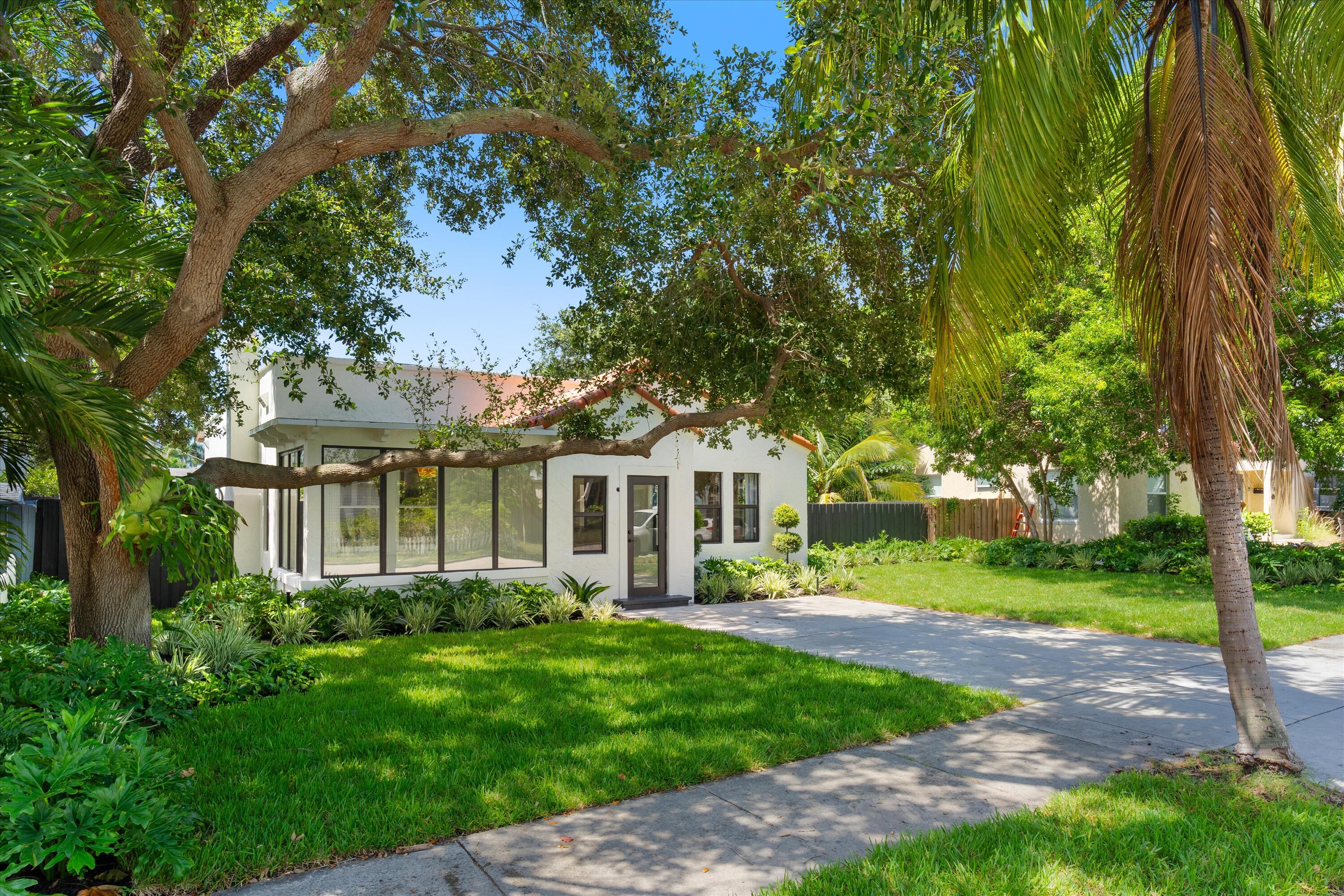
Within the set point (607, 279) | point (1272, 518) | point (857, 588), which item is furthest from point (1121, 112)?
point (1272, 518)

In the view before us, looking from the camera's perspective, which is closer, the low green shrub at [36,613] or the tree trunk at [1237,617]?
the tree trunk at [1237,617]

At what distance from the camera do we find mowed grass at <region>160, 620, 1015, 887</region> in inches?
171

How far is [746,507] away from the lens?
16.9 metres

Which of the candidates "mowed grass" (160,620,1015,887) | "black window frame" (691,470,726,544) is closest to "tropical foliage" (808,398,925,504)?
"black window frame" (691,470,726,544)

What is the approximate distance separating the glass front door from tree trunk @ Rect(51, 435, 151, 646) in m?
8.31

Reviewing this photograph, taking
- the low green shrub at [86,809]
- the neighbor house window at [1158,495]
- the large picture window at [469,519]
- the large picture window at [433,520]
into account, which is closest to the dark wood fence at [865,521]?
the neighbor house window at [1158,495]

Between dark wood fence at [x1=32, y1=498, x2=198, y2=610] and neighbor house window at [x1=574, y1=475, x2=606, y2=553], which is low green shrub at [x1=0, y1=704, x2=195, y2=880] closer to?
neighbor house window at [x1=574, y1=475, x2=606, y2=553]

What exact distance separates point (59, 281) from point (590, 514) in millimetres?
8819

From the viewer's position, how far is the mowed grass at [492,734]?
14.3ft

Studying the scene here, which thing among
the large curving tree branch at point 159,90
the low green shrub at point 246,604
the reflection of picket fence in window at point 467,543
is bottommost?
the low green shrub at point 246,604

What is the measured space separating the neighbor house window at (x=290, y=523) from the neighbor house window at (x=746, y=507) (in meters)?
8.22

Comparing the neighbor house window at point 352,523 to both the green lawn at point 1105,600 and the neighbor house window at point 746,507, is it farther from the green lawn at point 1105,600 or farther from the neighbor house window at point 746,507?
the green lawn at point 1105,600

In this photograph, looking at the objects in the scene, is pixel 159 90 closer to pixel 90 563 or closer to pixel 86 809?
pixel 90 563

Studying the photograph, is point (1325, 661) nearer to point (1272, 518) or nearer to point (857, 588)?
point (857, 588)
